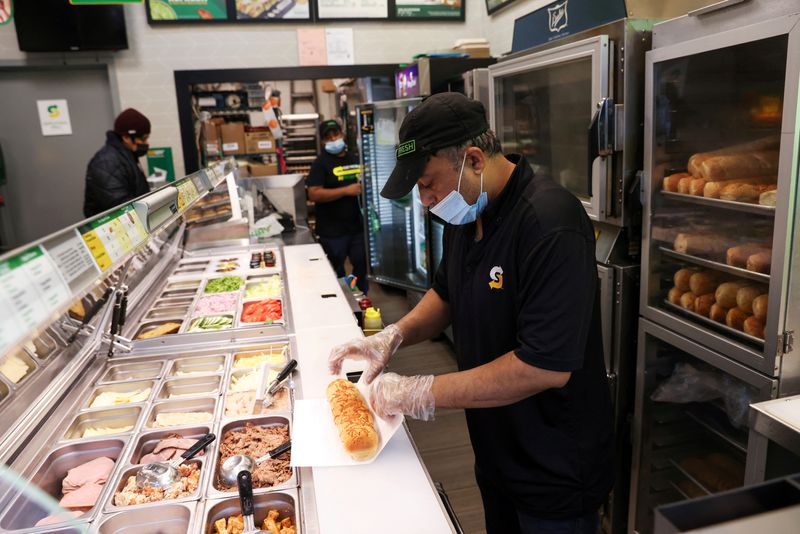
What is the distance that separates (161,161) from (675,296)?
5703 millimetres

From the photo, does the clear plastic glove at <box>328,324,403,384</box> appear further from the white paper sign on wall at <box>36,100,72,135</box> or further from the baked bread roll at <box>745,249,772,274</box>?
the white paper sign on wall at <box>36,100,72,135</box>

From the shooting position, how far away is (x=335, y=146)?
20.4 feet

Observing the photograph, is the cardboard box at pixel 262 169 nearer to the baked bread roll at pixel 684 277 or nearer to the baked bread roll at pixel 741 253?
the baked bread roll at pixel 684 277

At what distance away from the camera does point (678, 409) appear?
114 inches

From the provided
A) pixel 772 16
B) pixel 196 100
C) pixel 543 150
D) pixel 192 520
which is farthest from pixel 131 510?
pixel 196 100

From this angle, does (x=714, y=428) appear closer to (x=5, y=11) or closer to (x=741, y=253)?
(x=741, y=253)

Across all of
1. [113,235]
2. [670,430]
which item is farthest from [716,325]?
[113,235]

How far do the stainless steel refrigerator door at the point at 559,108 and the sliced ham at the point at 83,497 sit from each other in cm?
230

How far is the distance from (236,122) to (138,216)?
7149mm

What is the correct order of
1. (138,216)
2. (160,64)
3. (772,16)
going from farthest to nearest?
(160,64) → (772,16) → (138,216)

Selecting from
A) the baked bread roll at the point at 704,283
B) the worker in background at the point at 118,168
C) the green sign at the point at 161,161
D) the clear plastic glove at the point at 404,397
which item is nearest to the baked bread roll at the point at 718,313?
the baked bread roll at the point at 704,283

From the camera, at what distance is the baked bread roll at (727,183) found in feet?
7.48

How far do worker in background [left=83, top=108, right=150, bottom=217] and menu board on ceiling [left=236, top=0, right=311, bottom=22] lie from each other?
2204 millimetres

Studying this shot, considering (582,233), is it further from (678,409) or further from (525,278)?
(678,409)
